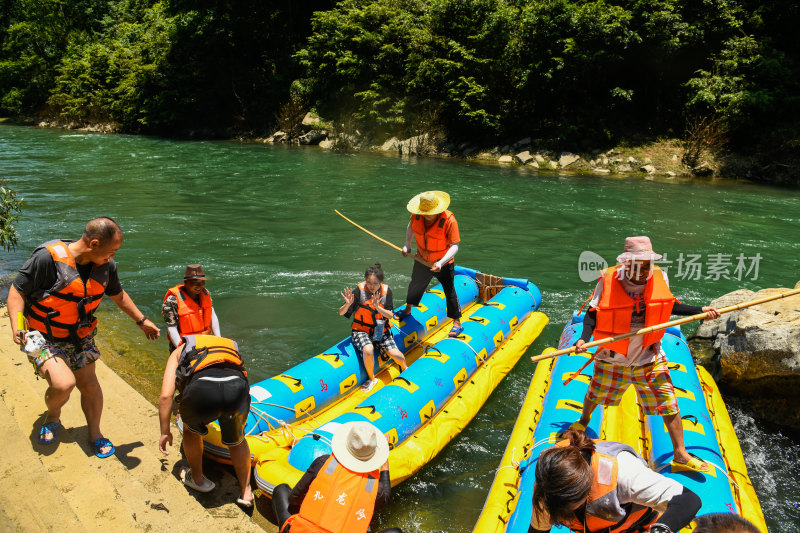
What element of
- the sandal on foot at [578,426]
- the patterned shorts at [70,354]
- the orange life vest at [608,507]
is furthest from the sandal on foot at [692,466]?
the patterned shorts at [70,354]

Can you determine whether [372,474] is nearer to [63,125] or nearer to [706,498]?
[706,498]

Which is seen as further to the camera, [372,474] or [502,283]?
[502,283]

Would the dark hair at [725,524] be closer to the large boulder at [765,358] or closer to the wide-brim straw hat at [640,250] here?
the wide-brim straw hat at [640,250]

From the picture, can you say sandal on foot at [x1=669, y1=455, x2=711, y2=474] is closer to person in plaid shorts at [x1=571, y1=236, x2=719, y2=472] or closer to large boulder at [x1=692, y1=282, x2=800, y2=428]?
person in plaid shorts at [x1=571, y1=236, x2=719, y2=472]

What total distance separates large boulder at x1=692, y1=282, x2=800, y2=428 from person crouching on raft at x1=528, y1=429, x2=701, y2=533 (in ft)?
10.4

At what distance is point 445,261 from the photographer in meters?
5.84

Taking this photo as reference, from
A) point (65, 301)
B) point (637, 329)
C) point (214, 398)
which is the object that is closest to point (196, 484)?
point (214, 398)

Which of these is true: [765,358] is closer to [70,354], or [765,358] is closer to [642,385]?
[642,385]

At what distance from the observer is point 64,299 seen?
10.6 ft

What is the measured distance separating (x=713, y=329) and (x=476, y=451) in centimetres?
327

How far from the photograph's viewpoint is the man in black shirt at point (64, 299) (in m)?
3.14

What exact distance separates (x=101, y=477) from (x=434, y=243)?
376cm

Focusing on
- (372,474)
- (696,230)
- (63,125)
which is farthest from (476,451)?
(63,125)

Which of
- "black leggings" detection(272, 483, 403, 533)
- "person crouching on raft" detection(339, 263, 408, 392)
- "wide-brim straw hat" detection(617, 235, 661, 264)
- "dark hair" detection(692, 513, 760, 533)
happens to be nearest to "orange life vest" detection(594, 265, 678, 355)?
"wide-brim straw hat" detection(617, 235, 661, 264)
